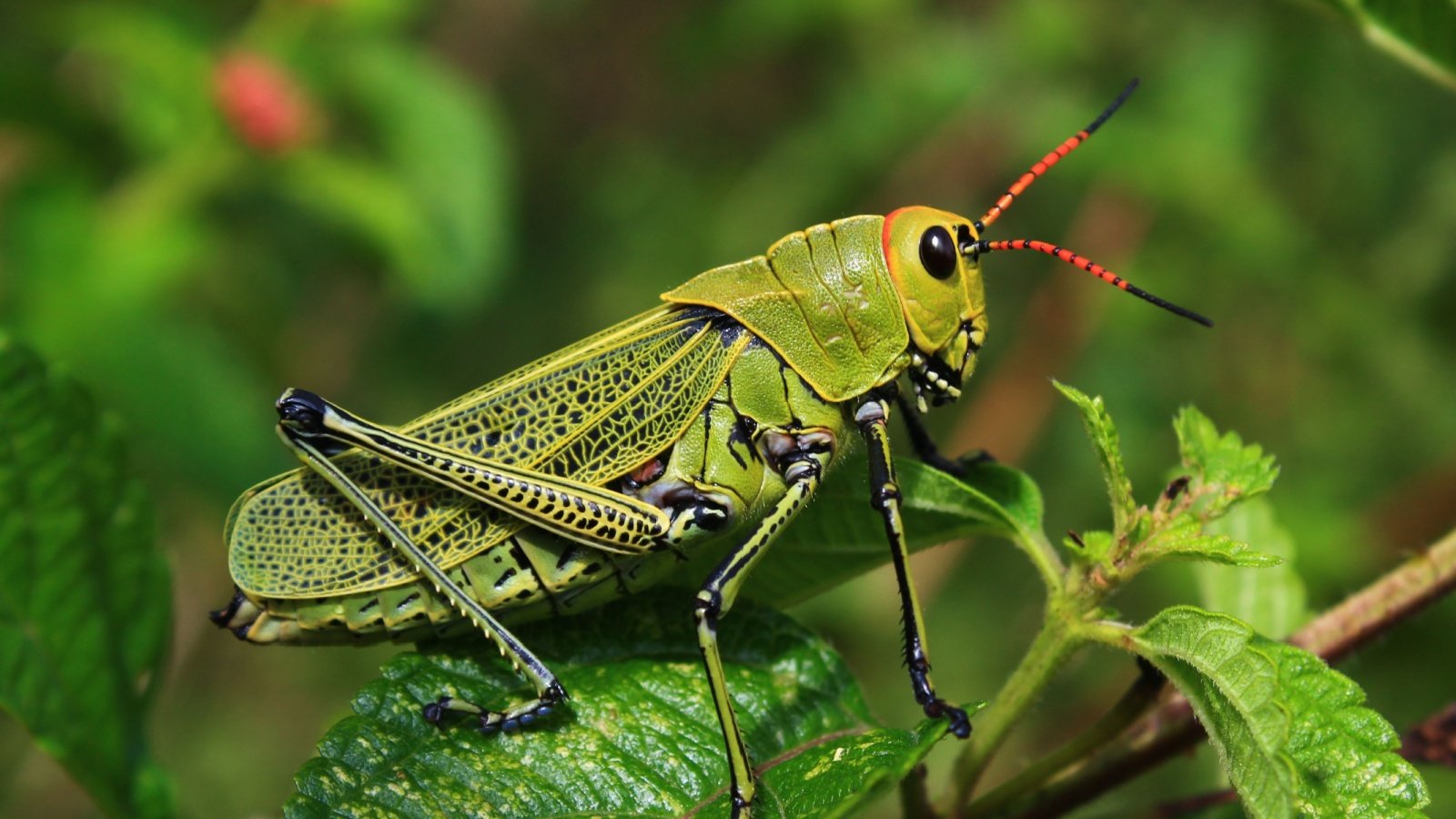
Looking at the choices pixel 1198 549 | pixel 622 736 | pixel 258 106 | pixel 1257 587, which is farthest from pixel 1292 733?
pixel 258 106

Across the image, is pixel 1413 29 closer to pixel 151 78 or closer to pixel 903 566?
pixel 903 566

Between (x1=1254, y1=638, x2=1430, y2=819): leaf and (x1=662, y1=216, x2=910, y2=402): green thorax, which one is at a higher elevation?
(x1=662, y1=216, x2=910, y2=402): green thorax

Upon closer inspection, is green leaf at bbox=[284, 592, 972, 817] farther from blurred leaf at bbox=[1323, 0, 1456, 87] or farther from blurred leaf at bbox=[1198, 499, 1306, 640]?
blurred leaf at bbox=[1323, 0, 1456, 87]

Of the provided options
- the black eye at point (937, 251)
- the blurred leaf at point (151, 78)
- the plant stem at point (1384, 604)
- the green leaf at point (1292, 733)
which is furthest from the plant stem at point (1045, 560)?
the blurred leaf at point (151, 78)

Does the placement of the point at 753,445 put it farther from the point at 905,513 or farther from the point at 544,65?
the point at 544,65

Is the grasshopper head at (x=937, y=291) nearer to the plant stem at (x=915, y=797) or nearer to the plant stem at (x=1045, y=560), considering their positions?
the plant stem at (x=1045, y=560)

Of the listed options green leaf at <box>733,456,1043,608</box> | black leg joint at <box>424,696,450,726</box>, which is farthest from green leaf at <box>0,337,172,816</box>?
green leaf at <box>733,456,1043,608</box>

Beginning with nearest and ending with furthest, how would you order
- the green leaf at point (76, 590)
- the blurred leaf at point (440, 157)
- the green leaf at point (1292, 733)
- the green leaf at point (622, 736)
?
the green leaf at point (1292, 733) < the green leaf at point (622, 736) < the green leaf at point (76, 590) < the blurred leaf at point (440, 157)
